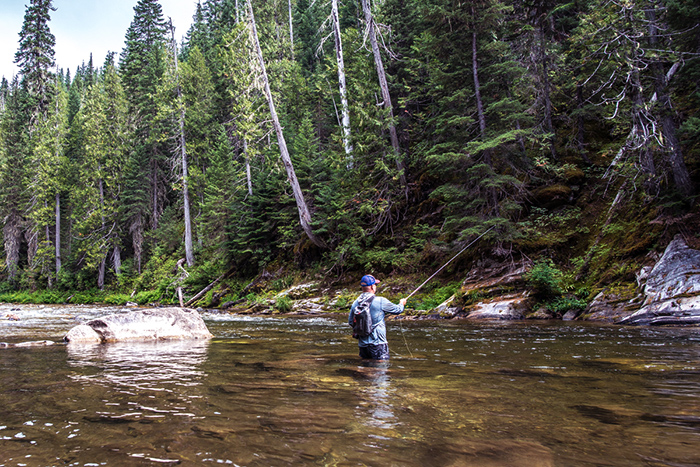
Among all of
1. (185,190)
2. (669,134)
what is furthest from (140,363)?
(185,190)

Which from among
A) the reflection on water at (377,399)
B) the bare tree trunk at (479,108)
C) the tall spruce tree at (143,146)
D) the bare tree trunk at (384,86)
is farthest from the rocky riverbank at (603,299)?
the tall spruce tree at (143,146)

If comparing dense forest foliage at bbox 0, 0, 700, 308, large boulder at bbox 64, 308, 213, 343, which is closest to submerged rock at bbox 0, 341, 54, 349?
large boulder at bbox 64, 308, 213, 343

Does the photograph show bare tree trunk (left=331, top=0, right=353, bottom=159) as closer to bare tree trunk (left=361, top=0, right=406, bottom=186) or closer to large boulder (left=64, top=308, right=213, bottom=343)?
bare tree trunk (left=361, top=0, right=406, bottom=186)

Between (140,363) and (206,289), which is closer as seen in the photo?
(140,363)

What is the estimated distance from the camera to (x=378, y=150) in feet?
61.3

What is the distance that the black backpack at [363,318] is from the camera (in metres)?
6.05

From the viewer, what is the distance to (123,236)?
35719 mm

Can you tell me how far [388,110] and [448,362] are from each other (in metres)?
13.8

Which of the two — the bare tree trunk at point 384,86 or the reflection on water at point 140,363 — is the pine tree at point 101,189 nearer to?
the bare tree trunk at point 384,86

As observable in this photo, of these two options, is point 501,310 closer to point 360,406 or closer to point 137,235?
point 360,406

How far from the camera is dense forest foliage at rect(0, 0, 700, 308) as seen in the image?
36.1 ft

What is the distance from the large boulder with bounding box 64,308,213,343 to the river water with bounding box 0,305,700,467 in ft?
5.16

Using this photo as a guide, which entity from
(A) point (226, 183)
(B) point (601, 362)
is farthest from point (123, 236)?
(B) point (601, 362)

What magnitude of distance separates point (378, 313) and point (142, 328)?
6.18m
